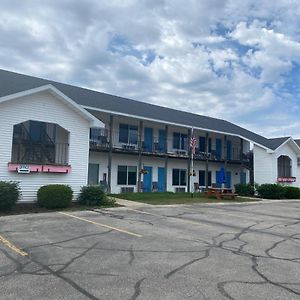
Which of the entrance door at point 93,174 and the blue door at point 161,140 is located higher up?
the blue door at point 161,140

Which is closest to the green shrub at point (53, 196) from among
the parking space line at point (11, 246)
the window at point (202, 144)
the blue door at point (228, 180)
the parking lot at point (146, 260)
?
the parking lot at point (146, 260)

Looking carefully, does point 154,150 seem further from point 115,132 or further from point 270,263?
point 270,263

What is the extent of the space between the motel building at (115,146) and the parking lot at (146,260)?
583cm

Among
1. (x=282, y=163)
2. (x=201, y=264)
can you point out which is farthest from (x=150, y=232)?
(x=282, y=163)

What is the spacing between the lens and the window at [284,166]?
36.6m

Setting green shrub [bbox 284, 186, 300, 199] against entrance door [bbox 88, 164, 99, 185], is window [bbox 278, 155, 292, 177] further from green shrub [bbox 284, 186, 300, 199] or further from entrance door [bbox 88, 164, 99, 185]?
entrance door [bbox 88, 164, 99, 185]

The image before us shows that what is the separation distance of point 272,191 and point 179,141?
862cm

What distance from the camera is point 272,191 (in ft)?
99.4

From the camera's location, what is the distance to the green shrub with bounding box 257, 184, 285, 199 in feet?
99.5

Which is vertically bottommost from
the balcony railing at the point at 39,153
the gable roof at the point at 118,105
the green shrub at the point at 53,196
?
the green shrub at the point at 53,196

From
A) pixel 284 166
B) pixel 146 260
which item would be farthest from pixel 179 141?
pixel 146 260

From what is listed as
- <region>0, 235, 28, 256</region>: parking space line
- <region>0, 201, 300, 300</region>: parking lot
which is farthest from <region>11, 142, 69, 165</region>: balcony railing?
<region>0, 235, 28, 256</region>: parking space line

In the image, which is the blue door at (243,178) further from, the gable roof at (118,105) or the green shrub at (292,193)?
the green shrub at (292,193)

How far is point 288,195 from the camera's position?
→ 31.6m
